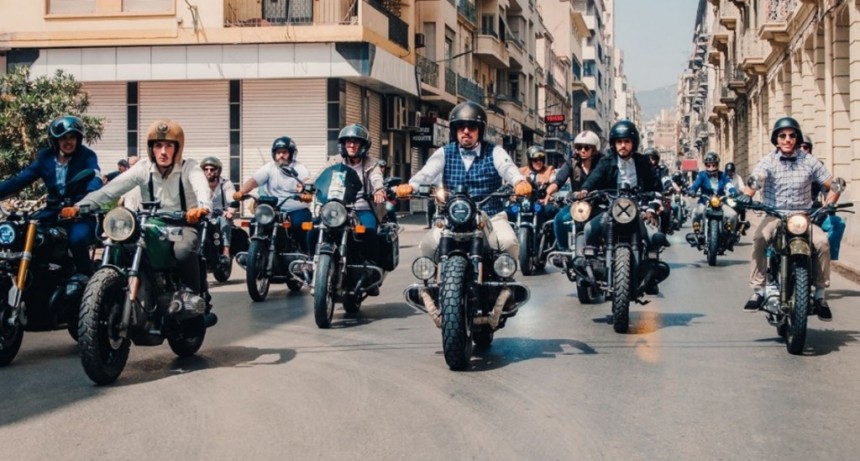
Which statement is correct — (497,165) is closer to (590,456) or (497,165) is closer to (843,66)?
(590,456)

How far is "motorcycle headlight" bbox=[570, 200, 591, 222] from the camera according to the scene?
927 cm

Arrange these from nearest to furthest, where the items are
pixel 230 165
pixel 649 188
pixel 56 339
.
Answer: pixel 56 339 < pixel 649 188 < pixel 230 165

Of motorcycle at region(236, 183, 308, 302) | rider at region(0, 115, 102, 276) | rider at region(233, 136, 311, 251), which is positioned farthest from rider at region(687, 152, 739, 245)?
rider at region(0, 115, 102, 276)

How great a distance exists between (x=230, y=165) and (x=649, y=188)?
2208 cm

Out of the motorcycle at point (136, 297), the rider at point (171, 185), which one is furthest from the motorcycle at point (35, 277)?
the motorcycle at point (136, 297)

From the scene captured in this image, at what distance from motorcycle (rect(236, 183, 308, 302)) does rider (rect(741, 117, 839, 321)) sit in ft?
15.9

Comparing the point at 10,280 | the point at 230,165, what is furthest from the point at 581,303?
the point at 230,165

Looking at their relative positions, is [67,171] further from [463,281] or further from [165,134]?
[463,281]

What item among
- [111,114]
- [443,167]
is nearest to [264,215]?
[443,167]

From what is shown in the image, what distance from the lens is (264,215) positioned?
1163 centimetres

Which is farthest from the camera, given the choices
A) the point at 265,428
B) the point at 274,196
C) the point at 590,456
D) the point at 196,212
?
the point at 274,196

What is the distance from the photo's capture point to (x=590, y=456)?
16.1ft

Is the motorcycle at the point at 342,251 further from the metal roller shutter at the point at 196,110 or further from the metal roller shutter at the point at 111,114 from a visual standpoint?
the metal roller shutter at the point at 111,114

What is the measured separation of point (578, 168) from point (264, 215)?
339 cm
